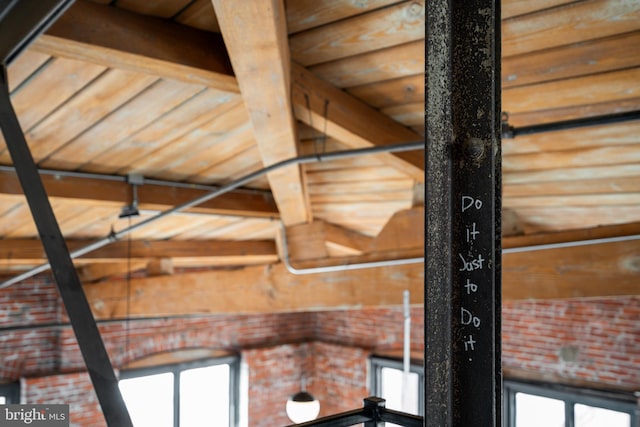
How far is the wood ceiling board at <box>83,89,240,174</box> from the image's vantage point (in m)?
2.78

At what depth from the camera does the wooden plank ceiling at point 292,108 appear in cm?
201

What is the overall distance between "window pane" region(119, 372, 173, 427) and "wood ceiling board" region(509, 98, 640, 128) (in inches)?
212

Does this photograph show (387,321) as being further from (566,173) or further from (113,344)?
(566,173)

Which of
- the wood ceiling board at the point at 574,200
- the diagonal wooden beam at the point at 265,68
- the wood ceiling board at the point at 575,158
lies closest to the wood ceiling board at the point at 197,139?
the diagonal wooden beam at the point at 265,68

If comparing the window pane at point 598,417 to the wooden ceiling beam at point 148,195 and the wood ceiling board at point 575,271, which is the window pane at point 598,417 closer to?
the wood ceiling board at point 575,271

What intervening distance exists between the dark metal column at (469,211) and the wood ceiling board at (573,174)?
2390 mm

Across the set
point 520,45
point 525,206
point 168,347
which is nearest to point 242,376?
point 168,347

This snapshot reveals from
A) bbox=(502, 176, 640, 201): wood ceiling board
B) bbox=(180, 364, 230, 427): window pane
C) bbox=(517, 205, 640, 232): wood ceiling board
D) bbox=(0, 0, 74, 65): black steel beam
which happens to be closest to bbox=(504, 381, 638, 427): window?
bbox=(517, 205, 640, 232): wood ceiling board

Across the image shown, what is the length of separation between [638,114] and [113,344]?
5.76 m

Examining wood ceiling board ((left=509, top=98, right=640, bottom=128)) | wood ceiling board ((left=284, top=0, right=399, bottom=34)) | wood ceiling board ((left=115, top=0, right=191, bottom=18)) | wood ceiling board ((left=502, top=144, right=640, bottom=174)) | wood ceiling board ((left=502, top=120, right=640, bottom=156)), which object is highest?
wood ceiling board ((left=115, top=0, right=191, bottom=18))

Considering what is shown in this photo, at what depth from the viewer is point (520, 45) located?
2156 mm

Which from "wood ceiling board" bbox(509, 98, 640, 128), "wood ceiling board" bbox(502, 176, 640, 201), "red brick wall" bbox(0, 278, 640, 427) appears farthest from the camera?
"red brick wall" bbox(0, 278, 640, 427)

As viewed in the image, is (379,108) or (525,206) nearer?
(379,108)

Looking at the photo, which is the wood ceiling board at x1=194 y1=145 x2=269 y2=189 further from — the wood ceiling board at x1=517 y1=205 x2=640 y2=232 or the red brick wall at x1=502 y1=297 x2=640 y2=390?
the red brick wall at x1=502 y1=297 x2=640 y2=390
